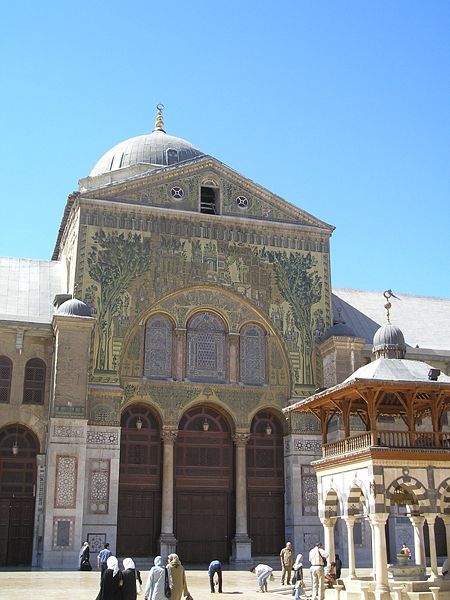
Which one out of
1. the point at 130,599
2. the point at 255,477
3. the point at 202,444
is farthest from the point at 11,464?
the point at 130,599

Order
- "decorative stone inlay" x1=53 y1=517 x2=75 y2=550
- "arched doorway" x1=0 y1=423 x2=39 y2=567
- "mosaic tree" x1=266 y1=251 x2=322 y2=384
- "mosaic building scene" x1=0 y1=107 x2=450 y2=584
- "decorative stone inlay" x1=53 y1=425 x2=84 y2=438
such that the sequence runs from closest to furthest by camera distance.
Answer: "decorative stone inlay" x1=53 y1=517 x2=75 y2=550
"decorative stone inlay" x1=53 y1=425 x2=84 y2=438
"mosaic building scene" x1=0 y1=107 x2=450 y2=584
"arched doorway" x1=0 y1=423 x2=39 y2=567
"mosaic tree" x1=266 y1=251 x2=322 y2=384

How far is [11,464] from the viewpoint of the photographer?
27.0 metres

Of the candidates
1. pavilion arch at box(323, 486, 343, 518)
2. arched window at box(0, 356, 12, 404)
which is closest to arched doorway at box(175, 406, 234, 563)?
arched window at box(0, 356, 12, 404)

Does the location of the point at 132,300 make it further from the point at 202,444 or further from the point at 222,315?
the point at 202,444

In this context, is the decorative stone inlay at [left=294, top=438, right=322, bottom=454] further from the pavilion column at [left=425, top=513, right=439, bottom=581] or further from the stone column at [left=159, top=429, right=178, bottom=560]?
the pavilion column at [left=425, top=513, right=439, bottom=581]

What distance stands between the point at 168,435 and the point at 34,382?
5055 mm

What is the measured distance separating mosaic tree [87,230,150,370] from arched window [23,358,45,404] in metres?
2.22

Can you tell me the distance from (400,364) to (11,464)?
14546mm

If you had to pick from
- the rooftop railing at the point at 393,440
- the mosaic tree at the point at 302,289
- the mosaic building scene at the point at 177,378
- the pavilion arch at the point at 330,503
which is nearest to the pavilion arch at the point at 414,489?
the rooftop railing at the point at 393,440

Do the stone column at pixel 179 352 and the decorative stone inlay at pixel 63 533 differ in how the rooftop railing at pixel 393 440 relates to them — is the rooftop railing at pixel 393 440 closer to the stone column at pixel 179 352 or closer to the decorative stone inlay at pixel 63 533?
the decorative stone inlay at pixel 63 533

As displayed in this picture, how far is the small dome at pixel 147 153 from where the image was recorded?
120 ft

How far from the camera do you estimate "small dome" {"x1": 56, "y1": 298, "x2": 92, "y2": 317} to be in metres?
26.5

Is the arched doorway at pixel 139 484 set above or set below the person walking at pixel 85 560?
above

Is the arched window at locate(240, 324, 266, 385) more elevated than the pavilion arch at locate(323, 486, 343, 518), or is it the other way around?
the arched window at locate(240, 324, 266, 385)
